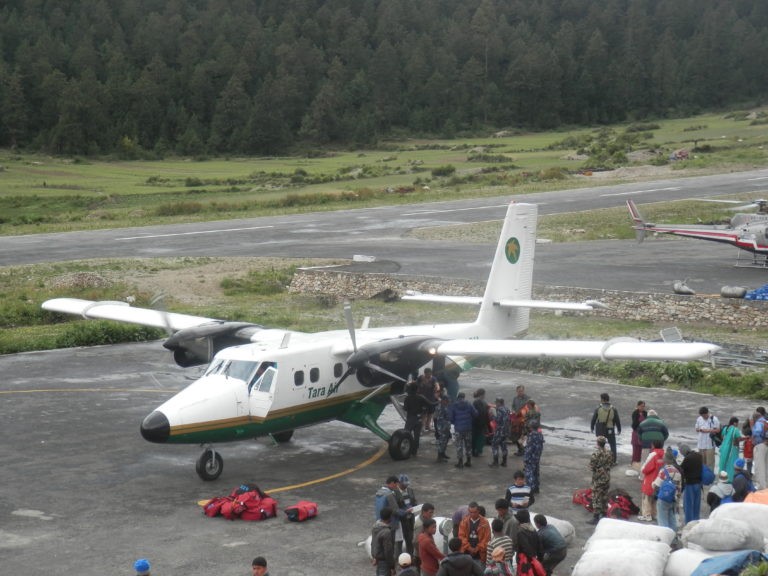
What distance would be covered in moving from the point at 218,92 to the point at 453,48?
4914 centimetres

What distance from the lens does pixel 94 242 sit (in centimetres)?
5888

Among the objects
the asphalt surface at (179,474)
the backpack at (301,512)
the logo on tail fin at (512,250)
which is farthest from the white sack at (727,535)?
the logo on tail fin at (512,250)

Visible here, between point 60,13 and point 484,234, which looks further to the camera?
point 60,13

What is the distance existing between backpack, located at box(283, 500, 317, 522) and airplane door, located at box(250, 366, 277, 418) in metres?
3.03

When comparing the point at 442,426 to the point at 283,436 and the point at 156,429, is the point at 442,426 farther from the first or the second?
the point at 156,429

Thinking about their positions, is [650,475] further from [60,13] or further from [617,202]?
[60,13]

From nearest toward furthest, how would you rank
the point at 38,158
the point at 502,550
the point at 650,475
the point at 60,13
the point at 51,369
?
the point at 502,550
the point at 650,475
the point at 51,369
the point at 38,158
the point at 60,13

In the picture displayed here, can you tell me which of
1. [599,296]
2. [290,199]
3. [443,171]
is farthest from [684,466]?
[443,171]

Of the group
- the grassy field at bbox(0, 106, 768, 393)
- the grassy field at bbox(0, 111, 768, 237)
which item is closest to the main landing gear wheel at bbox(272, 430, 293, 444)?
the grassy field at bbox(0, 106, 768, 393)

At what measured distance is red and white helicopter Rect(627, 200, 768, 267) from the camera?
1831 inches

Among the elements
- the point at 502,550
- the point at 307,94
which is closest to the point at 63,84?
the point at 307,94

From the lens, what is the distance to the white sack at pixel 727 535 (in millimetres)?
13844

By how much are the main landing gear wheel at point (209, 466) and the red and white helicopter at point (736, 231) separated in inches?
1261

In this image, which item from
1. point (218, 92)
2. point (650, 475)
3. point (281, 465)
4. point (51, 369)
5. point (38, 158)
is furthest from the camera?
point (218, 92)
